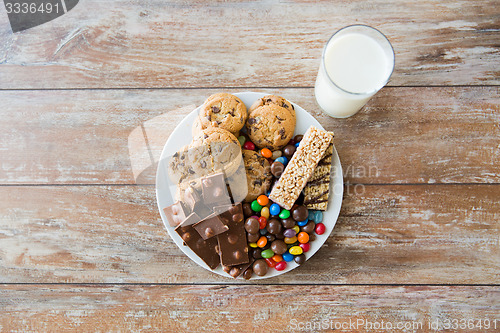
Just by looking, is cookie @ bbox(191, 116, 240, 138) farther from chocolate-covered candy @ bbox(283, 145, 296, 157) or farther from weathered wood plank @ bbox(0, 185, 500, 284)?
weathered wood plank @ bbox(0, 185, 500, 284)

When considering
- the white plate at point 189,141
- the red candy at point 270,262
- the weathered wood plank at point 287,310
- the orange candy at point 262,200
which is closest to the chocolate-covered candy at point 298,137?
the white plate at point 189,141

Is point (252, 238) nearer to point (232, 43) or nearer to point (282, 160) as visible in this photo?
point (282, 160)

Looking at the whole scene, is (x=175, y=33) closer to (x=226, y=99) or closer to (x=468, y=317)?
(x=226, y=99)

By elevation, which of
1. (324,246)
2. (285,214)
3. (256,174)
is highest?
(256,174)

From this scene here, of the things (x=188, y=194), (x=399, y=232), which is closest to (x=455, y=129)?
(x=399, y=232)

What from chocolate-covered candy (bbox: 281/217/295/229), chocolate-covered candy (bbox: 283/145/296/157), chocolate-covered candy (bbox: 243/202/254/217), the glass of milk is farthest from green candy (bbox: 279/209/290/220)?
the glass of milk

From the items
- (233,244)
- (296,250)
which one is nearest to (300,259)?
(296,250)
